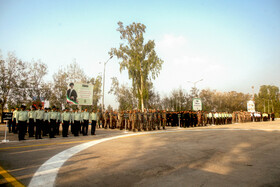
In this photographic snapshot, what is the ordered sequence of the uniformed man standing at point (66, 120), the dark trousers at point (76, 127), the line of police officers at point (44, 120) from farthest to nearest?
the dark trousers at point (76, 127) → the uniformed man standing at point (66, 120) → the line of police officers at point (44, 120)

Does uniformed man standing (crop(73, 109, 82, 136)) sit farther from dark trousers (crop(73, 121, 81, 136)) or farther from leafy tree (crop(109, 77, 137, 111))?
leafy tree (crop(109, 77, 137, 111))

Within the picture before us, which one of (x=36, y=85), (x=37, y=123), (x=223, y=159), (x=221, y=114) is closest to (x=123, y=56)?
(x=36, y=85)

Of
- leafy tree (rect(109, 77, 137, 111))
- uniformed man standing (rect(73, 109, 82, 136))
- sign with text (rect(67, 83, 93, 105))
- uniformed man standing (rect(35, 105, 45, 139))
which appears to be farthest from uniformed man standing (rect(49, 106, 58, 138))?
leafy tree (rect(109, 77, 137, 111))

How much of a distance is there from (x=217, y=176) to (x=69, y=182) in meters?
3.15

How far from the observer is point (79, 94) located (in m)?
19.4

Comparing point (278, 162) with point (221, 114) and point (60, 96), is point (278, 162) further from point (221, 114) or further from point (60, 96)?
point (60, 96)

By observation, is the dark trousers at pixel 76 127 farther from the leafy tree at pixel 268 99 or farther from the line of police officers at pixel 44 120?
the leafy tree at pixel 268 99

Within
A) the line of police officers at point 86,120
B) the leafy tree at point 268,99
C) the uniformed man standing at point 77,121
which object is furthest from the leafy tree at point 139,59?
the leafy tree at point 268,99

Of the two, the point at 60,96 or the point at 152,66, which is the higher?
the point at 152,66

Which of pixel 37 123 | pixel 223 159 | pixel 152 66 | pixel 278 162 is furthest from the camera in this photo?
pixel 152 66

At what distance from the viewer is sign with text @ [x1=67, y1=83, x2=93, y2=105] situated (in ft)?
62.2

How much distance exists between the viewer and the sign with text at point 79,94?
746 inches

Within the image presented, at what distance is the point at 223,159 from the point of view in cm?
587

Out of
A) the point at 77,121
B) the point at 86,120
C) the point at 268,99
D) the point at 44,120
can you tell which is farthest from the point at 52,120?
the point at 268,99
